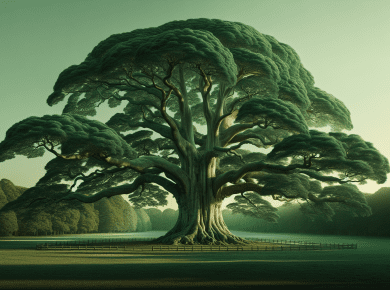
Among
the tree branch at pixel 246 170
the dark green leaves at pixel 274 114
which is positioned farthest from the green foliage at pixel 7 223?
the dark green leaves at pixel 274 114

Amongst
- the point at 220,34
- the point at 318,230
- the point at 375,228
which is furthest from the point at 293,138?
the point at 318,230

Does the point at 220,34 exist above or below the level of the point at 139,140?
above

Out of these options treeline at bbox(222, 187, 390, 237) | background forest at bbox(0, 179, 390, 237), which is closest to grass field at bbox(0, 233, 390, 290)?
background forest at bbox(0, 179, 390, 237)

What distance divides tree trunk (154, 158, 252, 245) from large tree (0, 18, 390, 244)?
0.07 m

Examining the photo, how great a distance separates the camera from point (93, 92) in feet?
105

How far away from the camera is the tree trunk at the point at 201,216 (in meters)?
30.1

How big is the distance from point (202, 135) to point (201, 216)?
25.9 feet

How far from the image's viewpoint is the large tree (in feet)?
78.3

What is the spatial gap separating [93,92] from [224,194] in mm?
11925

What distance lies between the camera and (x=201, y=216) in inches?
1228

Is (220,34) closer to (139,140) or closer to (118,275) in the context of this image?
(139,140)

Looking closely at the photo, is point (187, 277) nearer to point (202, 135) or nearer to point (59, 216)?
point (202, 135)

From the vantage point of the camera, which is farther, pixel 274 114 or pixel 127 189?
pixel 127 189

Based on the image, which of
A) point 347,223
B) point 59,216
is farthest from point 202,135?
point 347,223
